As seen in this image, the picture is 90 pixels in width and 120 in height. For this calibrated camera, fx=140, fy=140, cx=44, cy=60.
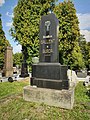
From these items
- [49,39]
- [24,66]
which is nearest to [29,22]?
[24,66]

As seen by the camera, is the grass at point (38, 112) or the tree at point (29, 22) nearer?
the grass at point (38, 112)

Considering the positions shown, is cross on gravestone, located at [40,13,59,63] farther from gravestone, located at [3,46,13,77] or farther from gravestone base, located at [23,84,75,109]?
gravestone, located at [3,46,13,77]

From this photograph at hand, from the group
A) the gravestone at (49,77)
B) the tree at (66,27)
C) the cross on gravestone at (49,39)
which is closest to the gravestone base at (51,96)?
the gravestone at (49,77)

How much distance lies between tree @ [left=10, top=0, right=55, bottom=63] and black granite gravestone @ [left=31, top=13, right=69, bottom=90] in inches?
→ 381

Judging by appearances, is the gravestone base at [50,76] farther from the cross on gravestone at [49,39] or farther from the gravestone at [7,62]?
the gravestone at [7,62]

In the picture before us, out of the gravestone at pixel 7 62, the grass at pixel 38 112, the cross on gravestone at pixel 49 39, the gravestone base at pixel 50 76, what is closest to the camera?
the grass at pixel 38 112

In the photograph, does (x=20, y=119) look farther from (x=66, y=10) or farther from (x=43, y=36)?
(x=66, y=10)

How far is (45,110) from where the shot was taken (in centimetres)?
523

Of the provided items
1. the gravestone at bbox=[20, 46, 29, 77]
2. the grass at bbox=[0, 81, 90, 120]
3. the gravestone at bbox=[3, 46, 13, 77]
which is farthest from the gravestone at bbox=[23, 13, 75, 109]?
the gravestone at bbox=[3, 46, 13, 77]

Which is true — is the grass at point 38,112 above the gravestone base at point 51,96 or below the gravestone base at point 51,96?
below

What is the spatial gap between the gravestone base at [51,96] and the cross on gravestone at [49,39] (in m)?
1.47

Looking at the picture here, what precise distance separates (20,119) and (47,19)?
179 inches

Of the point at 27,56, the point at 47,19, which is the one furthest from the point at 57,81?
the point at 27,56

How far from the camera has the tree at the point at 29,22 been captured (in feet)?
54.6
